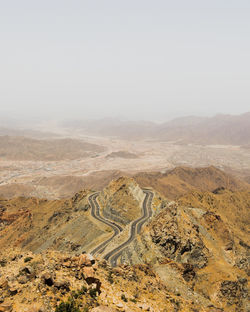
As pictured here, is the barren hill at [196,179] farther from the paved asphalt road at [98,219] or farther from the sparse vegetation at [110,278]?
the sparse vegetation at [110,278]

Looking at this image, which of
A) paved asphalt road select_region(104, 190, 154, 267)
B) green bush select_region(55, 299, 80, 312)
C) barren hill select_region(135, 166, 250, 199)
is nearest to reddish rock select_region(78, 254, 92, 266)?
green bush select_region(55, 299, 80, 312)

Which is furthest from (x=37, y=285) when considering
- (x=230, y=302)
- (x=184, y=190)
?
(x=184, y=190)

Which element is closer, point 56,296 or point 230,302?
point 56,296

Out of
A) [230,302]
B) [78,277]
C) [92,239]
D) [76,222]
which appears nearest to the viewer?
[78,277]

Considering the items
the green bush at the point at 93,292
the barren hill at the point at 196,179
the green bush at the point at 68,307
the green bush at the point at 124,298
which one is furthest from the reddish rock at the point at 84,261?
the barren hill at the point at 196,179

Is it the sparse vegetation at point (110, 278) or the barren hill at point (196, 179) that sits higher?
the sparse vegetation at point (110, 278)

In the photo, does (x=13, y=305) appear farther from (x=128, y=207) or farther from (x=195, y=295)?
(x=128, y=207)

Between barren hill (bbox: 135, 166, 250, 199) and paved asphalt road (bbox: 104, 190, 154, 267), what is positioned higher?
paved asphalt road (bbox: 104, 190, 154, 267)

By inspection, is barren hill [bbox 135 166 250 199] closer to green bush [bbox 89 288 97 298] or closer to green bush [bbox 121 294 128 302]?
green bush [bbox 121 294 128 302]
